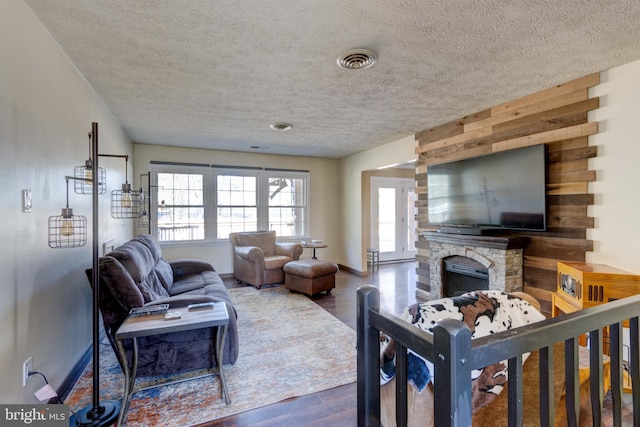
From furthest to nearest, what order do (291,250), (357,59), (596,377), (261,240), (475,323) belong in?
(261,240) < (291,250) < (357,59) < (475,323) < (596,377)

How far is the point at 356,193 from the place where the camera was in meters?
5.96

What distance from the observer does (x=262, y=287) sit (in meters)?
4.86

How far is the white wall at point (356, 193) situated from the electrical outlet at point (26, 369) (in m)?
4.56

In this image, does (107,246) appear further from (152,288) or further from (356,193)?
(356,193)

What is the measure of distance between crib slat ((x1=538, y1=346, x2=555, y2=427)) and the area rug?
63.8 inches

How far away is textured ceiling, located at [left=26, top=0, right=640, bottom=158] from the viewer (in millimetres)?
1710

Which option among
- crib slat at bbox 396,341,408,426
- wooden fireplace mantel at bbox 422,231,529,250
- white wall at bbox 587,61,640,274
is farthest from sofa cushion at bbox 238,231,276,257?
crib slat at bbox 396,341,408,426

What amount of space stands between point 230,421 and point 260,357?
77 centimetres

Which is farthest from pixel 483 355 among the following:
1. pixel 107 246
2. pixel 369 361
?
pixel 107 246

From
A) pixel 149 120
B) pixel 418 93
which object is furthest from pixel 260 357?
pixel 149 120

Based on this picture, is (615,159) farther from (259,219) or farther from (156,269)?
(259,219)

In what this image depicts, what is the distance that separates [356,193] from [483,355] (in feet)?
17.4

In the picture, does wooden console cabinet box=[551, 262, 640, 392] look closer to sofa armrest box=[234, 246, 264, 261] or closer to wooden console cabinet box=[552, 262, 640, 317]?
wooden console cabinet box=[552, 262, 640, 317]

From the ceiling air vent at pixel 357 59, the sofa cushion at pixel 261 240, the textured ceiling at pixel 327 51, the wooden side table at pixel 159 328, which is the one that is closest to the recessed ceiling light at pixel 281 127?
the textured ceiling at pixel 327 51
